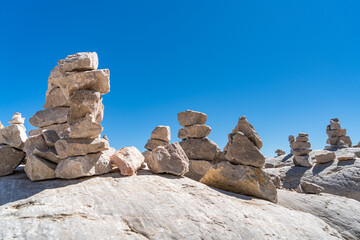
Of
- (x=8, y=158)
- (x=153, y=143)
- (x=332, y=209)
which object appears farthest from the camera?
(x=153, y=143)

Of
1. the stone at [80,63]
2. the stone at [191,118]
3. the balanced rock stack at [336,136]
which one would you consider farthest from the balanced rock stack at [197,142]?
the balanced rock stack at [336,136]

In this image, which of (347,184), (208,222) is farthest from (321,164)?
(208,222)

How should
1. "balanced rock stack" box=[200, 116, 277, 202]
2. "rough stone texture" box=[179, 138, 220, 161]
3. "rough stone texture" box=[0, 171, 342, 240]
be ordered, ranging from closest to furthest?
"rough stone texture" box=[0, 171, 342, 240]
"balanced rock stack" box=[200, 116, 277, 202]
"rough stone texture" box=[179, 138, 220, 161]

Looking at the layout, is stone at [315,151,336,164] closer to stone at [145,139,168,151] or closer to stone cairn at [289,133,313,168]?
stone cairn at [289,133,313,168]

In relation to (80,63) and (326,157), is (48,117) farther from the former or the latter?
(326,157)

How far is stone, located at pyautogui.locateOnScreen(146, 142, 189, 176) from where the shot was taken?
22.2 feet

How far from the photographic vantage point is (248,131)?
7.79m

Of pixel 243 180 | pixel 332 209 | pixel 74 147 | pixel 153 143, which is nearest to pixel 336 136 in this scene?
pixel 332 209

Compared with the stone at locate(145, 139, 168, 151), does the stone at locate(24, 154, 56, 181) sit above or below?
below

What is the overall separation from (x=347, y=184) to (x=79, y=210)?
16023 mm

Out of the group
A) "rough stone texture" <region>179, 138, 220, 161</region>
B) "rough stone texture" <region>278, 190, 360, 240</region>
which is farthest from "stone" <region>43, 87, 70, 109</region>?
"rough stone texture" <region>278, 190, 360, 240</region>

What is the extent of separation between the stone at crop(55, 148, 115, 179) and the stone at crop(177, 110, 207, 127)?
23.7 feet

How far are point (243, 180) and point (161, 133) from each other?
22.7ft

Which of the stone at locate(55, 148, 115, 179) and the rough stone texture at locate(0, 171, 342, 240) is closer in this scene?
the rough stone texture at locate(0, 171, 342, 240)
